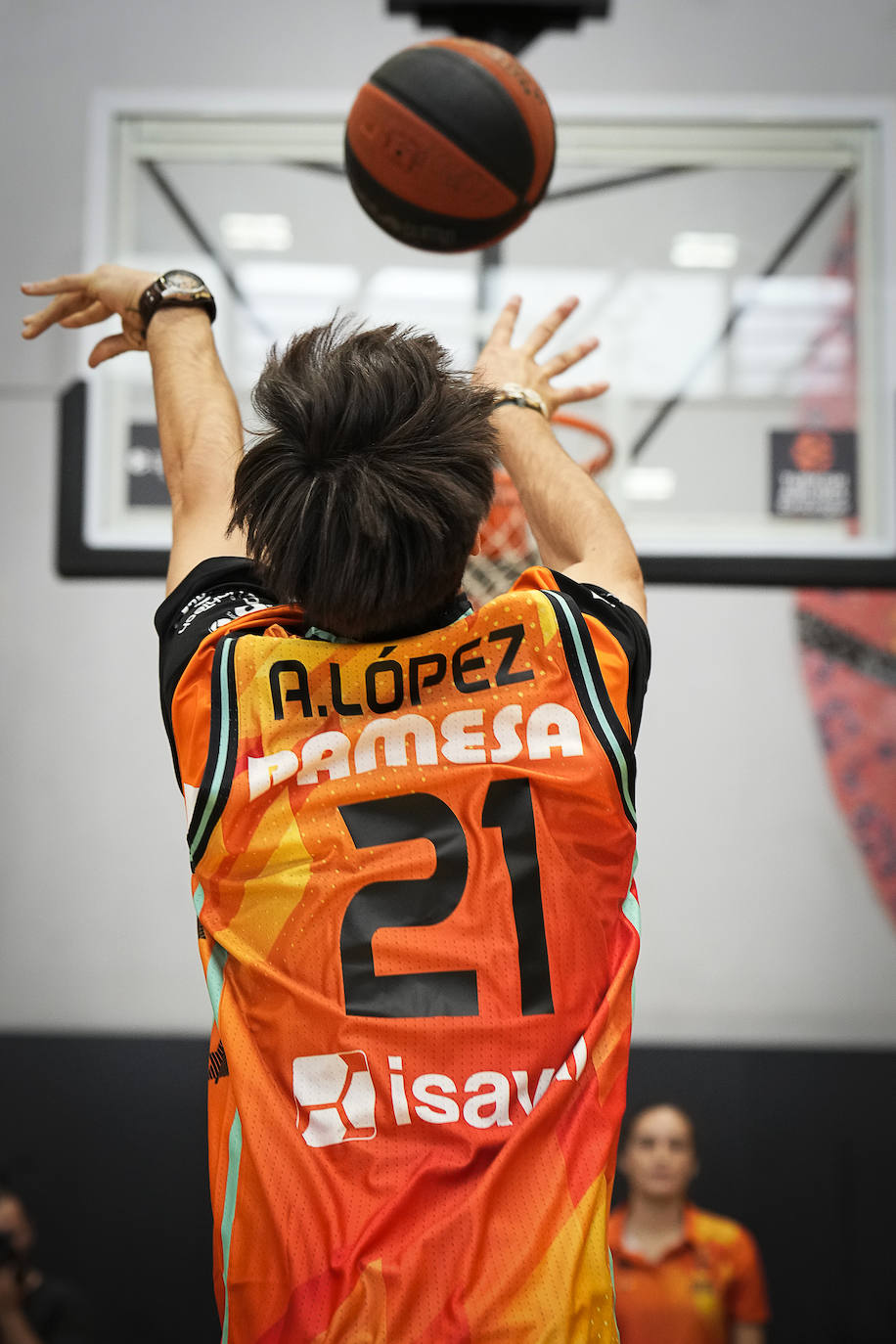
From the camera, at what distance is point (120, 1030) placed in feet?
13.0

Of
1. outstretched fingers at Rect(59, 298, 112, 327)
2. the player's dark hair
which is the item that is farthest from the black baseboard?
the player's dark hair


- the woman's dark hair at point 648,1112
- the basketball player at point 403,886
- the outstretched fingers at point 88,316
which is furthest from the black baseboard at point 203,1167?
the basketball player at point 403,886

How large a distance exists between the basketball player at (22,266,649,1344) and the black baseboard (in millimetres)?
2933

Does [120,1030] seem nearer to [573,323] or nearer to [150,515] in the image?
[150,515]

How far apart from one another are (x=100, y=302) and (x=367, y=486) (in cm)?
78

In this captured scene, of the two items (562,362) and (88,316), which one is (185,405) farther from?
(562,362)

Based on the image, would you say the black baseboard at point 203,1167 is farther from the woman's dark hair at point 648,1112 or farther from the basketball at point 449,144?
the basketball at point 449,144

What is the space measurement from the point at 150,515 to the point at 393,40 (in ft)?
6.84

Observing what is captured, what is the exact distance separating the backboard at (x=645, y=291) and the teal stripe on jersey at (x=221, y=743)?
187 cm

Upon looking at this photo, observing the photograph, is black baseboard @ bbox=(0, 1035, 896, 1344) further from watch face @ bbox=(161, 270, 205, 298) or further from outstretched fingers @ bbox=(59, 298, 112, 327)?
watch face @ bbox=(161, 270, 205, 298)

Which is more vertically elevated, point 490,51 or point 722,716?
point 490,51

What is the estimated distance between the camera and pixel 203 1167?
3.77 metres

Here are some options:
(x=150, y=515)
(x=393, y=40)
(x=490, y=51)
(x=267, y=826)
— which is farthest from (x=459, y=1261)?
(x=393, y=40)

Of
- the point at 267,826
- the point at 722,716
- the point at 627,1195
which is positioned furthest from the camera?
the point at 722,716
